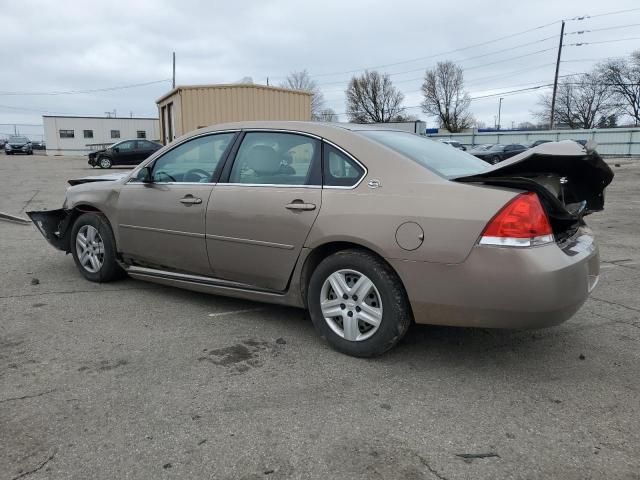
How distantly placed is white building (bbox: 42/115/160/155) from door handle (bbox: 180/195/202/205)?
47531mm

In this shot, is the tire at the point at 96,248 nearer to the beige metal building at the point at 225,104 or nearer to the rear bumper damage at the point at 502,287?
the rear bumper damage at the point at 502,287

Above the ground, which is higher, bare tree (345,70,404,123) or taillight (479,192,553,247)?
bare tree (345,70,404,123)

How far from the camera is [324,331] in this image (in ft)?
11.9

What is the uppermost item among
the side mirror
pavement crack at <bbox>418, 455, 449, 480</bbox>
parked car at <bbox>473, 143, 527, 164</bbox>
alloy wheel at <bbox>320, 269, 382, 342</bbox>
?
parked car at <bbox>473, 143, 527, 164</bbox>

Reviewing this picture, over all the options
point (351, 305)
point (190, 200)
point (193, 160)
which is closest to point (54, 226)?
point (193, 160)

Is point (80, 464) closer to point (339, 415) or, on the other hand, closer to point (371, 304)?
point (339, 415)

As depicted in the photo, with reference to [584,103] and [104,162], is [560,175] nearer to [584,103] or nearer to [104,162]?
[104,162]

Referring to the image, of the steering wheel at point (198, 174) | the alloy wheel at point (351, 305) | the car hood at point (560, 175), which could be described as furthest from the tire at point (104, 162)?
the car hood at point (560, 175)

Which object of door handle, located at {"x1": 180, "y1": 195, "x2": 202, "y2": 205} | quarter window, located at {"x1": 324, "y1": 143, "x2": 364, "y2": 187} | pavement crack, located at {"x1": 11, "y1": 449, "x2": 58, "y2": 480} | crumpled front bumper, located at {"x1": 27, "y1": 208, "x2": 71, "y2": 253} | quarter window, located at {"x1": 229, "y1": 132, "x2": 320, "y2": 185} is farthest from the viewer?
crumpled front bumper, located at {"x1": 27, "y1": 208, "x2": 71, "y2": 253}

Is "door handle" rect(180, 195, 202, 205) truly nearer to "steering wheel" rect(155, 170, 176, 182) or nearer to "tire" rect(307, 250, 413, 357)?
"steering wheel" rect(155, 170, 176, 182)

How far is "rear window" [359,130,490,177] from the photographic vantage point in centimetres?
356

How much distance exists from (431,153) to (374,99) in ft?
271

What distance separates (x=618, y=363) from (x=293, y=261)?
2243mm

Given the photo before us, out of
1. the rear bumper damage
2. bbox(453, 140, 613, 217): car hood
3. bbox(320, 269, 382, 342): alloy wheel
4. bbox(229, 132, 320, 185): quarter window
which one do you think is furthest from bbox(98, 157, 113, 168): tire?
bbox(453, 140, 613, 217): car hood
